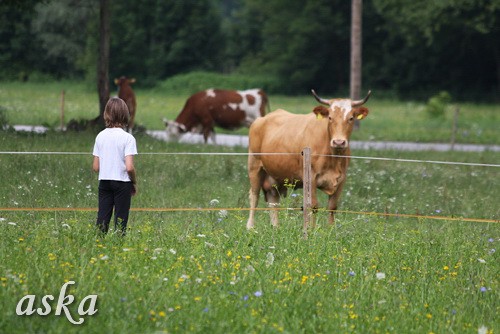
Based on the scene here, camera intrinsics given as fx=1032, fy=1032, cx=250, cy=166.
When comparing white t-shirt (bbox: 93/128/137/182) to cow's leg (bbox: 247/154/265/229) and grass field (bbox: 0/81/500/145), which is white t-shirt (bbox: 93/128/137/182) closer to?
cow's leg (bbox: 247/154/265/229)

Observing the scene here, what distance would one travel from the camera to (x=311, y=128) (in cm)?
1284

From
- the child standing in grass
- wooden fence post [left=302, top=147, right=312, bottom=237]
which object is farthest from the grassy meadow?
the child standing in grass

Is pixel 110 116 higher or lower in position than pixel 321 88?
higher

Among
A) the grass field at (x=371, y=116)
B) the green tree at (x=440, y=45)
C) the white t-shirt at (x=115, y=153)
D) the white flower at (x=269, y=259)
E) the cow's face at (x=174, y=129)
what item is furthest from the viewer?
the green tree at (x=440, y=45)

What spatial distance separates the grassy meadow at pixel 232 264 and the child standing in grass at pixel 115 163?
0.28 metres

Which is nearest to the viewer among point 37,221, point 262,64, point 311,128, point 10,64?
point 37,221

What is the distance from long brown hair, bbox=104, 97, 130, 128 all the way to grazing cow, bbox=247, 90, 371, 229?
2.55 m

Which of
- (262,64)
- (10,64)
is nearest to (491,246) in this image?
(10,64)

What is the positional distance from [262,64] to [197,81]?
13.0 meters

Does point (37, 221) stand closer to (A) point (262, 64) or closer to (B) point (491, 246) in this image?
(B) point (491, 246)

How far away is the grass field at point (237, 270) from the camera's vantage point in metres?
7.23

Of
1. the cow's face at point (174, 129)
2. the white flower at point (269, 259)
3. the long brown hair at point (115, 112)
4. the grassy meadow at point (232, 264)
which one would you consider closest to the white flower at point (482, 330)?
the grassy meadow at point (232, 264)

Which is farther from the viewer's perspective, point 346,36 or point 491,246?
point 346,36

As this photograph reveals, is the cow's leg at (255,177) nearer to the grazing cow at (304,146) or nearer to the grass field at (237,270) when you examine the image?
the grazing cow at (304,146)
